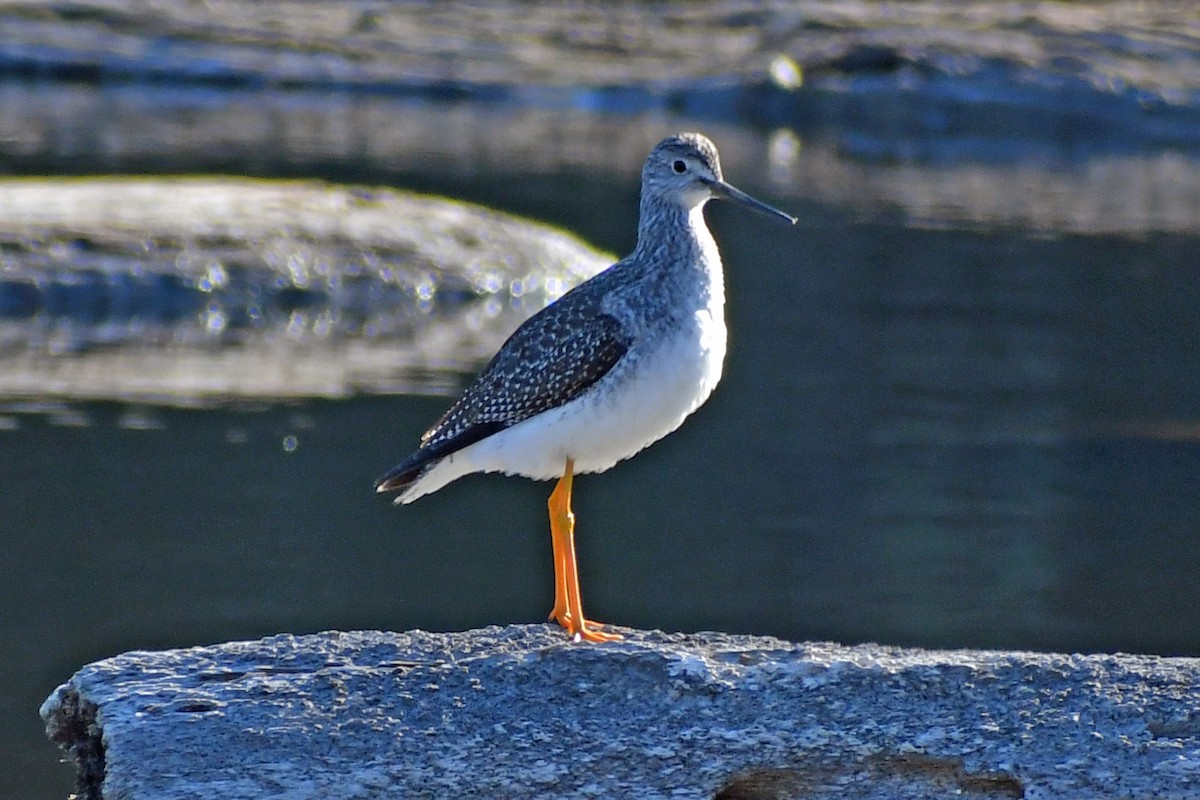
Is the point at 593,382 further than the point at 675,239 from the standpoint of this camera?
No

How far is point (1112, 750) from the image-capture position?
6785mm

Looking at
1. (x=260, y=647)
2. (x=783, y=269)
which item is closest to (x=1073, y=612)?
(x=260, y=647)

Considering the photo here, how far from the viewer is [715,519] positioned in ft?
45.3

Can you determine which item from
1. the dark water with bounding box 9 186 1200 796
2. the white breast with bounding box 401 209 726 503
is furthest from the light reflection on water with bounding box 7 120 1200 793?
the white breast with bounding box 401 209 726 503

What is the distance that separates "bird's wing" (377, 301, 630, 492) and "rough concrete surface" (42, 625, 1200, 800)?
1.17 metres

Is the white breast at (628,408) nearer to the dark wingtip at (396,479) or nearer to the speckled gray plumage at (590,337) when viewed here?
the speckled gray plumage at (590,337)

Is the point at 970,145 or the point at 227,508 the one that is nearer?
the point at 227,508

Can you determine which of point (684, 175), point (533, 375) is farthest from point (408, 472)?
point (684, 175)

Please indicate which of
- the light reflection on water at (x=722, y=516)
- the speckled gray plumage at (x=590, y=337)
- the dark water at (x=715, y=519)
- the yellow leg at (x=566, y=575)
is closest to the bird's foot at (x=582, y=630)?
the yellow leg at (x=566, y=575)

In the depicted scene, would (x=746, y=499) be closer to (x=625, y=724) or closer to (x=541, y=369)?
(x=541, y=369)

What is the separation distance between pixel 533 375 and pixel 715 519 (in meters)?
5.75

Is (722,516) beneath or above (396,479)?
beneath

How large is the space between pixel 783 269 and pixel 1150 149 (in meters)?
13.9

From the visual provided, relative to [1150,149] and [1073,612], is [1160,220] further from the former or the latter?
[1073,612]
